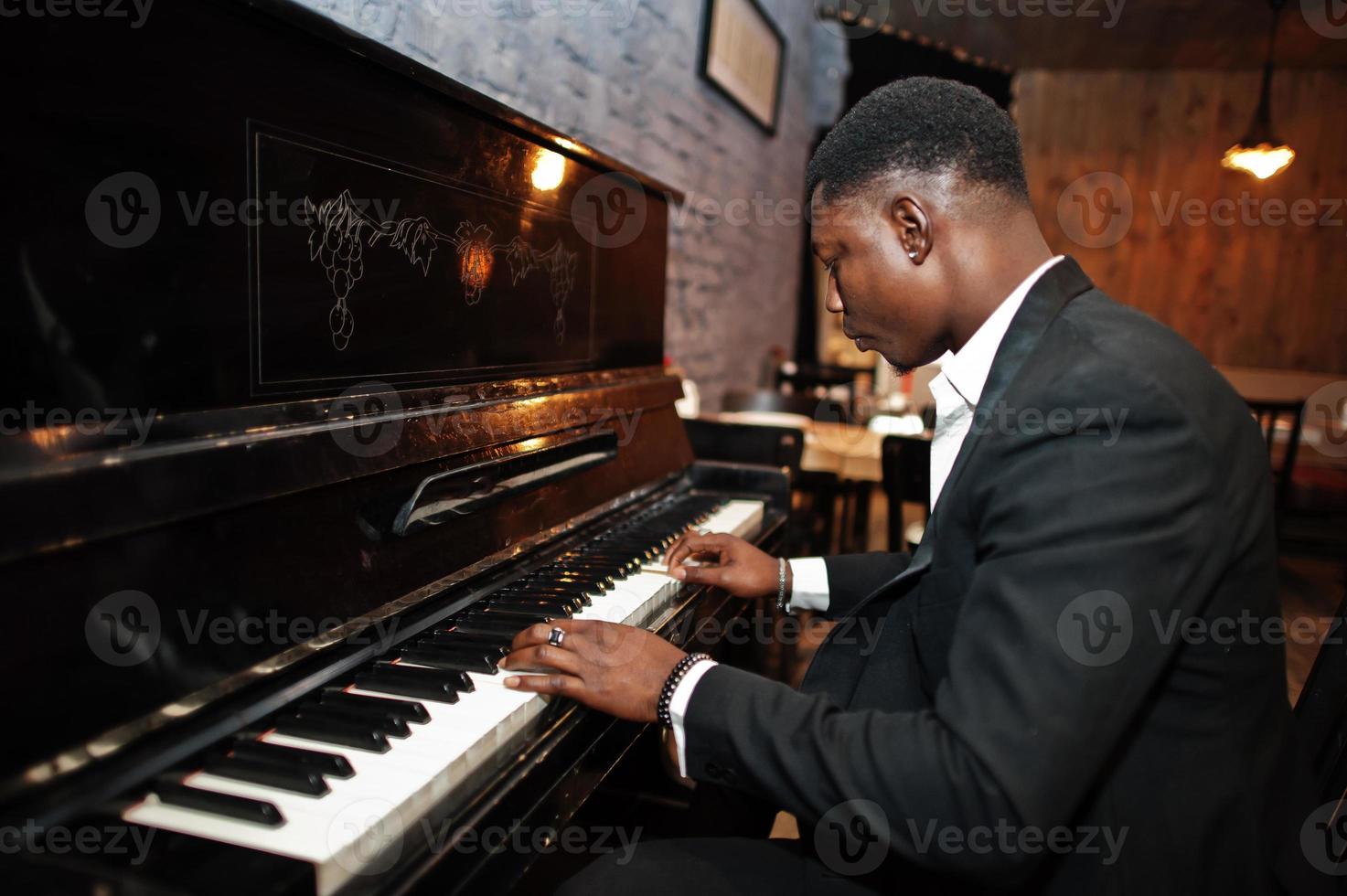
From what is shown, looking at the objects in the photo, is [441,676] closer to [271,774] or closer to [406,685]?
[406,685]

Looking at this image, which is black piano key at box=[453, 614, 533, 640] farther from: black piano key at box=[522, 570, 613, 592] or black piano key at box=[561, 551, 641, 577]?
black piano key at box=[561, 551, 641, 577]

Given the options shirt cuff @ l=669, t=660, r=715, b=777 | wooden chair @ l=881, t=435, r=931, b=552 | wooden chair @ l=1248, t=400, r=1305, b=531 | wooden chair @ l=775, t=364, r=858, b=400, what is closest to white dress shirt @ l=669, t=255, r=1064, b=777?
shirt cuff @ l=669, t=660, r=715, b=777

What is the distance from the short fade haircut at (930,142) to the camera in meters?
1.07

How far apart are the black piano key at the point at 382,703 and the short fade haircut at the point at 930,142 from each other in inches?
33.7

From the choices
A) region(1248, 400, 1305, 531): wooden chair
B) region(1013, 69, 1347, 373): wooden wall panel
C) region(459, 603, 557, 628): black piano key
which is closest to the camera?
region(459, 603, 557, 628): black piano key

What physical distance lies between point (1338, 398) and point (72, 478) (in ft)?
27.5

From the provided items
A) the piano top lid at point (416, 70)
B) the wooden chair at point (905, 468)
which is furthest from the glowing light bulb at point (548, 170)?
the wooden chair at point (905, 468)

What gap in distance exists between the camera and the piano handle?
1.24 meters

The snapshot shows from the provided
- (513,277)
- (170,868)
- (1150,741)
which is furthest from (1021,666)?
(513,277)

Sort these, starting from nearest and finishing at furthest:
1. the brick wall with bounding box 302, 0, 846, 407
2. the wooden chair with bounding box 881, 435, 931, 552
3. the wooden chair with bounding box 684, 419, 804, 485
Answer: the brick wall with bounding box 302, 0, 846, 407
the wooden chair with bounding box 684, 419, 804, 485
the wooden chair with bounding box 881, 435, 931, 552

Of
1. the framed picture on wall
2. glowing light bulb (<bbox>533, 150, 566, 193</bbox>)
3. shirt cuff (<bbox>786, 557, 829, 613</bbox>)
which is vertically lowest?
shirt cuff (<bbox>786, 557, 829, 613</bbox>)

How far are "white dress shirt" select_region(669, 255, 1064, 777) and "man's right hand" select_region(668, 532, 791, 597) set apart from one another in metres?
0.51

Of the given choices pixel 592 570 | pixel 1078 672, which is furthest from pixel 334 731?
pixel 1078 672

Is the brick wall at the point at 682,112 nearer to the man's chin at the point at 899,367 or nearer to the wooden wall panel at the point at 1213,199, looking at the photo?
the man's chin at the point at 899,367
